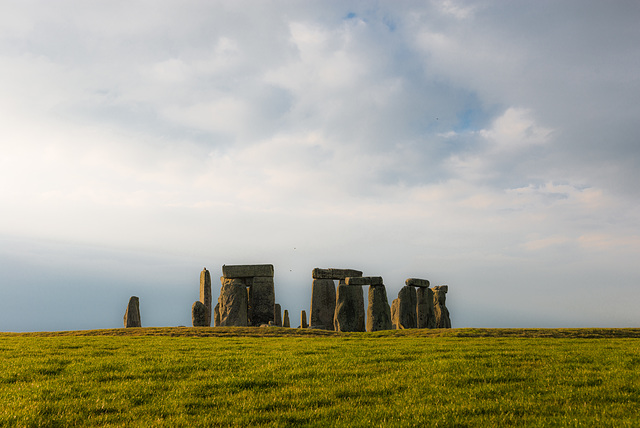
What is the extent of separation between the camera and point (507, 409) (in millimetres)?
7473

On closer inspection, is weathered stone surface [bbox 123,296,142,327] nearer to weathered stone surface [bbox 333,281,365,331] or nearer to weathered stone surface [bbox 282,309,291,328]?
weathered stone surface [bbox 282,309,291,328]

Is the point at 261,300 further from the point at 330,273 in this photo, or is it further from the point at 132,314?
the point at 132,314

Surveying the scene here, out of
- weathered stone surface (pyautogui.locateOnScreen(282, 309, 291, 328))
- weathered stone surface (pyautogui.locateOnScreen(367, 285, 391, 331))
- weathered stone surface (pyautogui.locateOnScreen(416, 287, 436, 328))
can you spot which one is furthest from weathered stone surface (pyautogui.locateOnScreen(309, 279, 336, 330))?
weathered stone surface (pyautogui.locateOnScreen(282, 309, 291, 328))

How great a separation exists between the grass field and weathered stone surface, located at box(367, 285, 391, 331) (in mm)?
15736

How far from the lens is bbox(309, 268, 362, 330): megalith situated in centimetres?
3031

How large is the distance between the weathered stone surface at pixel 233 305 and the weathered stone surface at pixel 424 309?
11245 millimetres

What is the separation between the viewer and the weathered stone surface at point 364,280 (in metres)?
29.3

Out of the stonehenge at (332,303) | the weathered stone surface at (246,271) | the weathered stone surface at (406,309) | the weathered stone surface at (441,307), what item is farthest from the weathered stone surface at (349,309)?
the weathered stone surface at (441,307)

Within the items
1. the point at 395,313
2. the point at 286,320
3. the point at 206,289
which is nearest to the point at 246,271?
the point at 206,289

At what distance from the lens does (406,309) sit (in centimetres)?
3116

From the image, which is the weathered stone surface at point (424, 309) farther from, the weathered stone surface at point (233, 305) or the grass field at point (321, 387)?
the grass field at point (321, 387)

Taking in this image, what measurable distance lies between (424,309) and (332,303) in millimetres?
6305

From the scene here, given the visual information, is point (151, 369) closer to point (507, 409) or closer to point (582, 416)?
point (507, 409)

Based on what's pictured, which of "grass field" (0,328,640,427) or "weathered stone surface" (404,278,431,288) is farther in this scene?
"weathered stone surface" (404,278,431,288)
